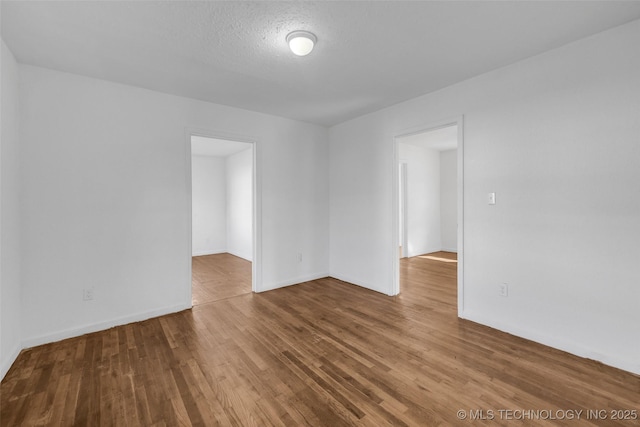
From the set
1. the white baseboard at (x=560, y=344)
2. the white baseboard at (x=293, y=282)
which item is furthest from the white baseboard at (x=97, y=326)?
the white baseboard at (x=560, y=344)

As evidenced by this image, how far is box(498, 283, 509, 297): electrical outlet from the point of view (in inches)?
106

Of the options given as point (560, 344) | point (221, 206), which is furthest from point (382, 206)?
point (221, 206)

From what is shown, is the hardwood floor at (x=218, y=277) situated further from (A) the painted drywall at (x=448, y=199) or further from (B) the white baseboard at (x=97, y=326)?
(A) the painted drywall at (x=448, y=199)

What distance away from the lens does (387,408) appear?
66.8 inches

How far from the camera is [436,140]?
5.98m

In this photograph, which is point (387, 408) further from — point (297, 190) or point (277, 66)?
point (297, 190)

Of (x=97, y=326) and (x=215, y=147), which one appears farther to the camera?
(x=215, y=147)

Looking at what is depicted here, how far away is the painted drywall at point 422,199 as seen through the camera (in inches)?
257

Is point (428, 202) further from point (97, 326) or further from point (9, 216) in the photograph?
point (9, 216)

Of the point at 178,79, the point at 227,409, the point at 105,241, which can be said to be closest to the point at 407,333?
the point at 227,409

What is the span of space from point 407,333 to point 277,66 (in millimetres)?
2839

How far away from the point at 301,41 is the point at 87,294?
3.10 meters

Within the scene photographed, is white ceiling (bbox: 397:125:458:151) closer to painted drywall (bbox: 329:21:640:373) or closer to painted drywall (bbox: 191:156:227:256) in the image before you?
painted drywall (bbox: 329:21:640:373)

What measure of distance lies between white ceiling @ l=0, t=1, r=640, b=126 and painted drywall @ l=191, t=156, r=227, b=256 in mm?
4125
